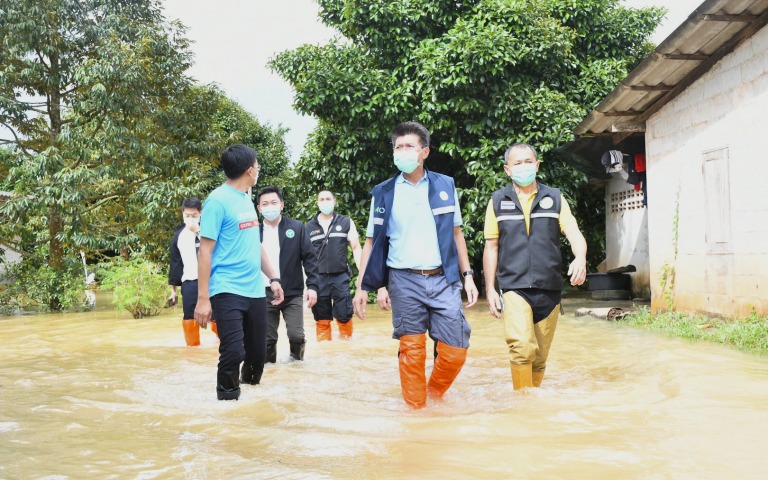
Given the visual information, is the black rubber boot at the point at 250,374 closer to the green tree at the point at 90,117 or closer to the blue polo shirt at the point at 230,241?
the blue polo shirt at the point at 230,241

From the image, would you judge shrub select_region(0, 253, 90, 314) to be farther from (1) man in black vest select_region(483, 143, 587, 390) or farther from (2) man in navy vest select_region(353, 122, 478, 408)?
(1) man in black vest select_region(483, 143, 587, 390)

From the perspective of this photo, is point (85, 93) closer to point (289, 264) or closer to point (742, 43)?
point (289, 264)

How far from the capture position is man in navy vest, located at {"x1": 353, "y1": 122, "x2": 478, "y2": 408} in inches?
204

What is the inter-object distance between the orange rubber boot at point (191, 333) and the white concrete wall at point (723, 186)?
262 inches

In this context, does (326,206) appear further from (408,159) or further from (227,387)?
(227,387)

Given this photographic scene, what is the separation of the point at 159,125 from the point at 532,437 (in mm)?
14890

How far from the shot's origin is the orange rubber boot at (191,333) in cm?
918

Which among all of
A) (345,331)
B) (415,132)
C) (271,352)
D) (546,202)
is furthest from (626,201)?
(415,132)

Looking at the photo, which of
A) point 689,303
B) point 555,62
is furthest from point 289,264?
point 555,62

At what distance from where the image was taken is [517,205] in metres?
5.52

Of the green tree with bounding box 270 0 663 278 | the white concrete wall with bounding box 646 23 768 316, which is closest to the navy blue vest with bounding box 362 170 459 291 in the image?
the white concrete wall with bounding box 646 23 768 316

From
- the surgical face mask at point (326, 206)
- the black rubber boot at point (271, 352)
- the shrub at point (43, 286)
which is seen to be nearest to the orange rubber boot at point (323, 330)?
the surgical face mask at point (326, 206)

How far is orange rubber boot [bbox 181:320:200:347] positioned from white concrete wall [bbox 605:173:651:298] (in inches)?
351

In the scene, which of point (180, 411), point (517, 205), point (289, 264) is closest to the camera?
A: point (180, 411)
